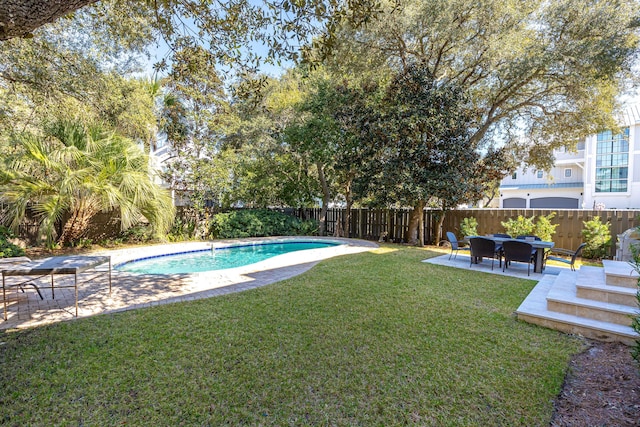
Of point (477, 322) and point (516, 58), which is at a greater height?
point (516, 58)

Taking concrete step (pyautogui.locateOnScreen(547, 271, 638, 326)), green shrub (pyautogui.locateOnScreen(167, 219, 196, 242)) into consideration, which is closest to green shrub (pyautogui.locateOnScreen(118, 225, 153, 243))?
green shrub (pyautogui.locateOnScreen(167, 219, 196, 242))

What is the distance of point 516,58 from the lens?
9.12 meters

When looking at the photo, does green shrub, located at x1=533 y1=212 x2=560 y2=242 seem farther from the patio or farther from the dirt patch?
the dirt patch

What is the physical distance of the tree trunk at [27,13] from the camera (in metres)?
2.04

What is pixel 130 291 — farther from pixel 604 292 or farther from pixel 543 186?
pixel 543 186

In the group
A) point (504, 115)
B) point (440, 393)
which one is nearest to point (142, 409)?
point (440, 393)

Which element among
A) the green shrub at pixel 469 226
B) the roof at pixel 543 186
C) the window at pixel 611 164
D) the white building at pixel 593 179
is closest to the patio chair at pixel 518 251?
the green shrub at pixel 469 226

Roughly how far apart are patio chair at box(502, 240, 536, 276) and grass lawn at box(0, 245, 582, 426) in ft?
8.57

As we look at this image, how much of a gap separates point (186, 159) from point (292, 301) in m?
10.3

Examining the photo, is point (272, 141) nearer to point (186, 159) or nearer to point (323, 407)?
point (186, 159)

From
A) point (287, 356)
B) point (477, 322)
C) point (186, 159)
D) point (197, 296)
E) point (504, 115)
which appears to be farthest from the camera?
point (186, 159)

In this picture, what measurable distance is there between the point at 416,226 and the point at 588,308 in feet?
27.1

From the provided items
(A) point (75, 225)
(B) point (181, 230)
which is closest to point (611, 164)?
(B) point (181, 230)

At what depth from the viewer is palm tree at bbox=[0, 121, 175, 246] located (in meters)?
7.81
